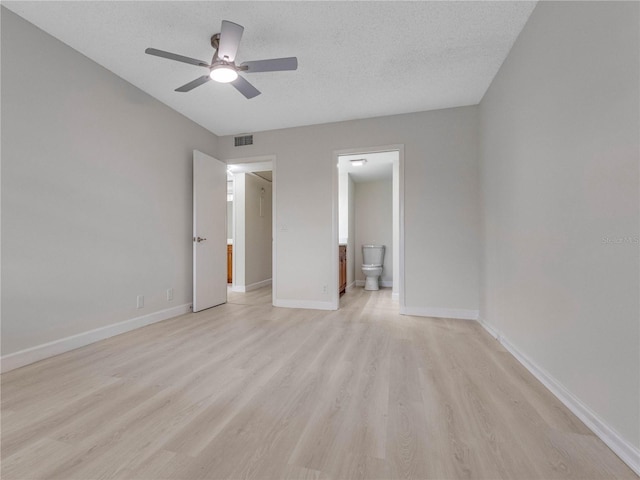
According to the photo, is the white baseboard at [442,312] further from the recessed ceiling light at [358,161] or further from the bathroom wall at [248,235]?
the bathroom wall at [248,235]

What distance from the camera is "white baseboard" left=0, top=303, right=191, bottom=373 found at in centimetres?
193

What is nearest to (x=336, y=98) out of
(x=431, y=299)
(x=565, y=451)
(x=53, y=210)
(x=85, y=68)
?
(x=85, y=68)

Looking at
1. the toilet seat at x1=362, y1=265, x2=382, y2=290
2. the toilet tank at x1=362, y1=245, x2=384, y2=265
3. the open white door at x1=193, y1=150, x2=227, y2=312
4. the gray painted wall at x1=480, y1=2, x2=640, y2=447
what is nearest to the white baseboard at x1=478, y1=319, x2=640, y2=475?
the gray painted wall at x1=480, y1=2, x2=640, y2=447

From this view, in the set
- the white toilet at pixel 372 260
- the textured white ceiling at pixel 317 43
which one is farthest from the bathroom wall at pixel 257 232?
the textured white ceiling at pixel 317 43

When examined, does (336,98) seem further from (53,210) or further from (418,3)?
(53,210)

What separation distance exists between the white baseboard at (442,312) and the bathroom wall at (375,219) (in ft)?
8.53

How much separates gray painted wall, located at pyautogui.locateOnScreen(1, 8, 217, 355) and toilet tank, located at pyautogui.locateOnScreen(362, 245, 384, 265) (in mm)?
3732

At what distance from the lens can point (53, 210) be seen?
86.4 inches

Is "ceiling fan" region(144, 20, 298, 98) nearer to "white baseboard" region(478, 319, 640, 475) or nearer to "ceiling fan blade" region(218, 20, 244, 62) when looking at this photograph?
"ceiling fan blade" region(218, 20, 244, 62)

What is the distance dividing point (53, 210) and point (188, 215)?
156cm

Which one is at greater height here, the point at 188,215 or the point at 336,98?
the point at 336,98

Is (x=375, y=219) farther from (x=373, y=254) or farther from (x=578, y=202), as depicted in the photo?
(x=578, y=202)

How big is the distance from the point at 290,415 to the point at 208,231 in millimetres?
3006

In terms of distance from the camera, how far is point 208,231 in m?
3.87
